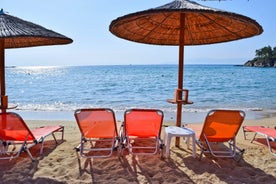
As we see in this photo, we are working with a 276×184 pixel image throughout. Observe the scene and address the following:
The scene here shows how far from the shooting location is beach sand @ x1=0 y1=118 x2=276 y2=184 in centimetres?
315

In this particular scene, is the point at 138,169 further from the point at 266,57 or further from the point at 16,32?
the point at 266,57

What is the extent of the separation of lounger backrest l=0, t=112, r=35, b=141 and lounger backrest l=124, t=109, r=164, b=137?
58.3 inches

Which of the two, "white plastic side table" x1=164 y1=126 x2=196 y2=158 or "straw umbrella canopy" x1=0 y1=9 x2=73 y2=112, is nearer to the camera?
"straw umbrella canopy" x1=0 y1=9 x2=73 y2=112

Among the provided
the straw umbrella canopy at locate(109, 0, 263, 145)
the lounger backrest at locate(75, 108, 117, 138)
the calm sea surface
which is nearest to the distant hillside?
the calm sea surface

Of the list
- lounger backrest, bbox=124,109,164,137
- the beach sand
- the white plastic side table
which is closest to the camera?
the beach sand

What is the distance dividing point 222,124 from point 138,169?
1.43 m

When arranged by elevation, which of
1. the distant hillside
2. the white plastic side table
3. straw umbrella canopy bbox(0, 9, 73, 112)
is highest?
the distant hillside

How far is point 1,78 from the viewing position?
173 inches

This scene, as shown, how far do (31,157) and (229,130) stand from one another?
115 inches

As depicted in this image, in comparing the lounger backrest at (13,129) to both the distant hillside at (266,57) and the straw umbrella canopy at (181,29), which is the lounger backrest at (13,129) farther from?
the distant hillside at (266,57)

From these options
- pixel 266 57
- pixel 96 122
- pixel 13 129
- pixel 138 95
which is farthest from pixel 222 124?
pixel 266 57

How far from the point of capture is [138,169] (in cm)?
345

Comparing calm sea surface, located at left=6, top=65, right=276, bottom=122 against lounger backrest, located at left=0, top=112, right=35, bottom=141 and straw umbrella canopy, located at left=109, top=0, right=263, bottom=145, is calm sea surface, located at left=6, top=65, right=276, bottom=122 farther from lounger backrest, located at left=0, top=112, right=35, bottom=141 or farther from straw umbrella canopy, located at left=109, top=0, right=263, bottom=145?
lounger backrest, located at left=0, top=112, right=35, bottom=141

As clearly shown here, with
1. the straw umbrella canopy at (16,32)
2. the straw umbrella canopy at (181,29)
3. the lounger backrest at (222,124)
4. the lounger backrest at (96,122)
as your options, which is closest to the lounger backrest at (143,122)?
the lounger backrest at (96,122)
